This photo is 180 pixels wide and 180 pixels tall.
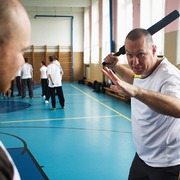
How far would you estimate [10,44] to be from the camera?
73 cm

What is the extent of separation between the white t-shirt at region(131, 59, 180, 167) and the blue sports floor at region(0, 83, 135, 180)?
1932 mm

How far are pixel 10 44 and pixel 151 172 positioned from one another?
167cm

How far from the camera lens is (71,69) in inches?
827

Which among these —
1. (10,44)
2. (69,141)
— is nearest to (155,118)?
(10,44)

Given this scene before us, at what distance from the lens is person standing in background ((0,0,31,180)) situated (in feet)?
2.27

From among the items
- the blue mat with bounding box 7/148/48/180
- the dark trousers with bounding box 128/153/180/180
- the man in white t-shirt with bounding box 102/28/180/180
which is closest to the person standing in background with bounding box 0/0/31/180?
the man in white t-shirt with bounding box 102/28/180/180

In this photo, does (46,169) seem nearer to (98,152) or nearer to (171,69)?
(98,152)

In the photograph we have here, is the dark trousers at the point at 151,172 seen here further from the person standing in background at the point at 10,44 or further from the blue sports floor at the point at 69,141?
the blue sports floor at the point at 69,141

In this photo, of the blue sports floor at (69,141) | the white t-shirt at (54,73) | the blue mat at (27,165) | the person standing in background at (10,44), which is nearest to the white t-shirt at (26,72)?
the blue sports floor at (69,141)

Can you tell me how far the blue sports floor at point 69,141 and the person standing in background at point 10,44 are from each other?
124 inches

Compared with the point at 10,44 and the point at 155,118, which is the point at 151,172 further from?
the point at 10,44

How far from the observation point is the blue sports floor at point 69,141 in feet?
13.2

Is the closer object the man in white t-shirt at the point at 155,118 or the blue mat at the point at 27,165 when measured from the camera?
the man in white t-shirt at the point at 155,118

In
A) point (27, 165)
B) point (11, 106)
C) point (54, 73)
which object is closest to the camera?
point (27, 165)
